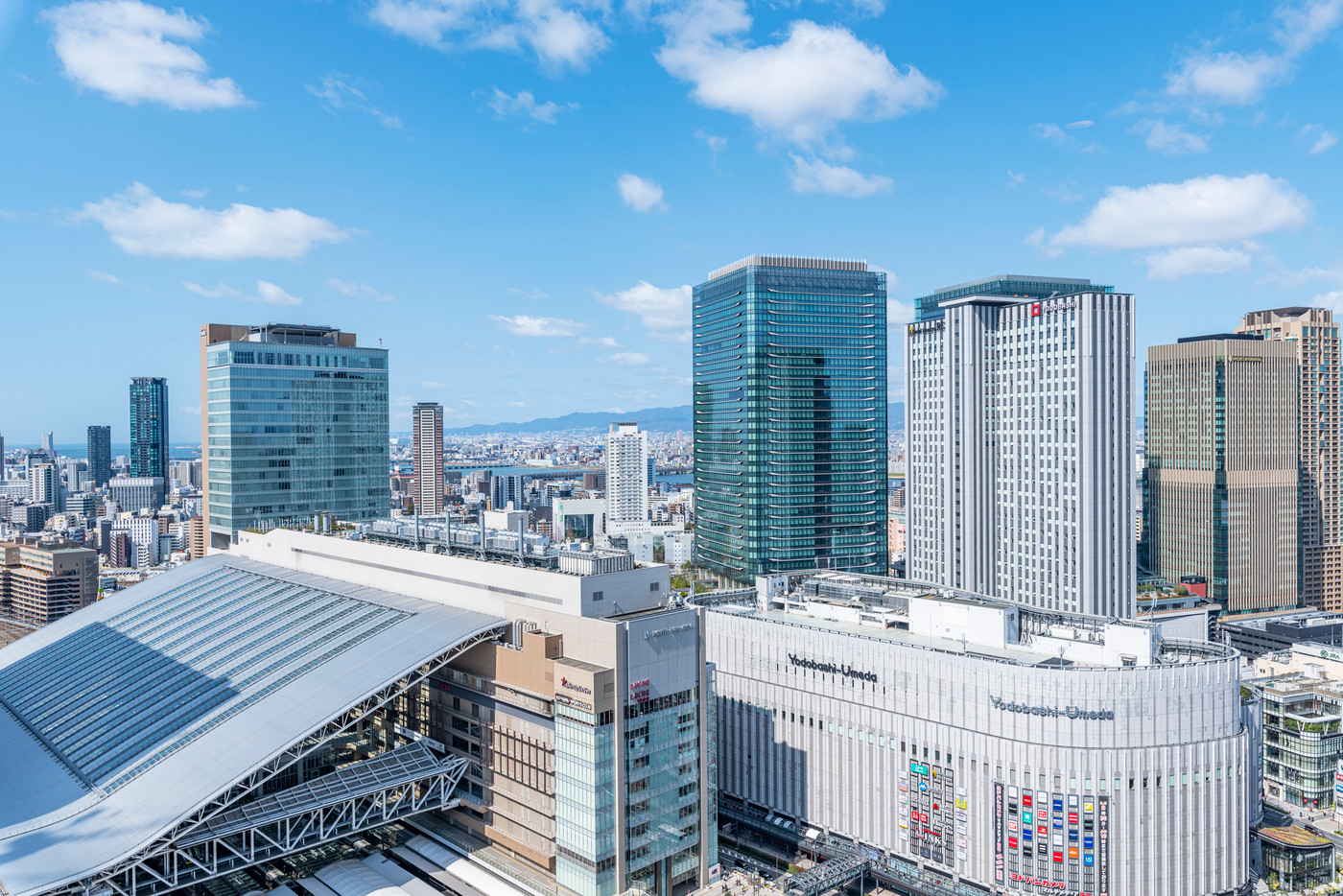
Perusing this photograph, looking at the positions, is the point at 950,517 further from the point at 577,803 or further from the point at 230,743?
the point at 230,743

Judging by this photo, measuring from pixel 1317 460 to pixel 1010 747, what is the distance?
178007 millimetres

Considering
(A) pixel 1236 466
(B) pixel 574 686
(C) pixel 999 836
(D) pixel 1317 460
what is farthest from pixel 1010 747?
(D) pixel 1317 460

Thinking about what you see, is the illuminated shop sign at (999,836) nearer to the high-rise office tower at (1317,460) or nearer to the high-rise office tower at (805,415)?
the high-rise office tower at (805,415)

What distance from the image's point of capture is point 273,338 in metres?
127

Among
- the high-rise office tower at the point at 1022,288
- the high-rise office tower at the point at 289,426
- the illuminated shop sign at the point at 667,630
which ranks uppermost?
the high-rise office tower at the point at 1022,288

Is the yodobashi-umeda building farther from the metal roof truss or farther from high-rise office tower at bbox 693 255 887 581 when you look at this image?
high-rise office tower at bbox 693 255 887 581

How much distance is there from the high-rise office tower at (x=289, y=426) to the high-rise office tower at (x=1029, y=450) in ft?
270

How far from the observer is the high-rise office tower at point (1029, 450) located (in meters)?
112

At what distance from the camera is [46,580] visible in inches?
6855

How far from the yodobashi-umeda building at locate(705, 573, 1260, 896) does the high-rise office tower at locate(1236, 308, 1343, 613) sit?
484ft

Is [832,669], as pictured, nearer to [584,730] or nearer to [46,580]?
[584,730]

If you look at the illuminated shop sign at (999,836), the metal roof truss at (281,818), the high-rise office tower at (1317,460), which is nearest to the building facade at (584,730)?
the metal roof truss at (281,818)

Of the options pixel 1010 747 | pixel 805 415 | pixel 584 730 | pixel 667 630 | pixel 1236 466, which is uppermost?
pixel 805 415

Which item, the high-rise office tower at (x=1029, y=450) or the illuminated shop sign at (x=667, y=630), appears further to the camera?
the high-rise office tower at (x=1029, y=450)
